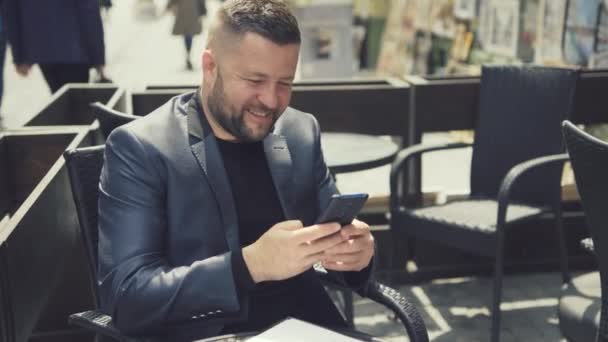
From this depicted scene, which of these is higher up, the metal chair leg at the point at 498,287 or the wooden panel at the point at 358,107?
the wooden panel at the point at 358,107

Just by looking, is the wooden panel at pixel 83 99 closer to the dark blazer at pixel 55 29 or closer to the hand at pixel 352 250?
the dark blazer at pixel 55 29

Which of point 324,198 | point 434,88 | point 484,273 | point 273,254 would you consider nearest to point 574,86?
point 434,88

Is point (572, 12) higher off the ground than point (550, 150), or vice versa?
point (572, 12)

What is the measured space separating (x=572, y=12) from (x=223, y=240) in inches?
180

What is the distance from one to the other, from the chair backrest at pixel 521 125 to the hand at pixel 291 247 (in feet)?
7.65

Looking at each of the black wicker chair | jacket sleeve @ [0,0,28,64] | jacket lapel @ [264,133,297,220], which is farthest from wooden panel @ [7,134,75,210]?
jacket sleeve @ [0,0,28,64]

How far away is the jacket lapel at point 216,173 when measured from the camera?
1713mm

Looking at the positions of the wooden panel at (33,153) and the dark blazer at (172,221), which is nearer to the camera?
the dark blazer at (172,221)

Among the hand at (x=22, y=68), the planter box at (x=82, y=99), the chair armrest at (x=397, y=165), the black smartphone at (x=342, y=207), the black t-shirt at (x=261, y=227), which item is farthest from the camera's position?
the hand at (x=22, y=68)

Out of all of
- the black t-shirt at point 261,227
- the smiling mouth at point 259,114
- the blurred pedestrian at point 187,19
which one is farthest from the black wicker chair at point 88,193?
the blurred pedestrian at point 187,19

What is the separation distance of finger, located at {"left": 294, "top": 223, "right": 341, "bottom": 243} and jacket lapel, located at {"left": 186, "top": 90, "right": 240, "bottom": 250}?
1.02 ft

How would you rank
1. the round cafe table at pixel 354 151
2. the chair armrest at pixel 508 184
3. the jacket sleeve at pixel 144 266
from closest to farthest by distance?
the jacket sleeve at pixel 144 266, the chair armrest at pixel 508 184, the round cafe table at pixel 354 151

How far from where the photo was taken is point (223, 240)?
1718 mm

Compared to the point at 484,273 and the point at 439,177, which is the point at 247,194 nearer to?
the point at 484,273
